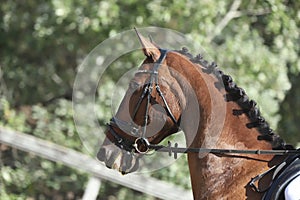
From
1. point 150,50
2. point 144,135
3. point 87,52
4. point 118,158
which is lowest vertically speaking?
point 118,158

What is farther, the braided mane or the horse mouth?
the horse mouth

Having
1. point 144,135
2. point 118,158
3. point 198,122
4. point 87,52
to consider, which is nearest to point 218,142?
point 198,122

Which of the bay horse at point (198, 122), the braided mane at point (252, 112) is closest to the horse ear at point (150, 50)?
the bay horse at point (198, 122)

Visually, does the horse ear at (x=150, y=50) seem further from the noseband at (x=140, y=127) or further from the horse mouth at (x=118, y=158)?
the horse mouth at (x=118, y=158)

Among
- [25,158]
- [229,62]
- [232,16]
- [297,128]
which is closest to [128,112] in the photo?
[25,158]

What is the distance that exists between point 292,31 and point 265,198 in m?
4.77

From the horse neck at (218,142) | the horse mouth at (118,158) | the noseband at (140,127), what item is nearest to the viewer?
the horse neck at (218,142)

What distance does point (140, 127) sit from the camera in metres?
4.25

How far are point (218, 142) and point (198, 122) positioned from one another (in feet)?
0.52

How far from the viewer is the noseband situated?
13.6 feet

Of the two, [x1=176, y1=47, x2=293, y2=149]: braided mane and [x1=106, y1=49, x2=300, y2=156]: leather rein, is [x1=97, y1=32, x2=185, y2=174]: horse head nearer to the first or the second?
[x1=106, y1=49, x2=300, y2=156]: leather rein

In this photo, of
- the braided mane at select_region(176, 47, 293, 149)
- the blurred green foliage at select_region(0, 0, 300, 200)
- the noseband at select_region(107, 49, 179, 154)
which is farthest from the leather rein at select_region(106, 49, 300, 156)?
the blurred green foliage at select_region(0, 0, 300, 200)

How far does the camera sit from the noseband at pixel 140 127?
4160mm

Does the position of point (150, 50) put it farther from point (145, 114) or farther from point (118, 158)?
point (118, 158)
